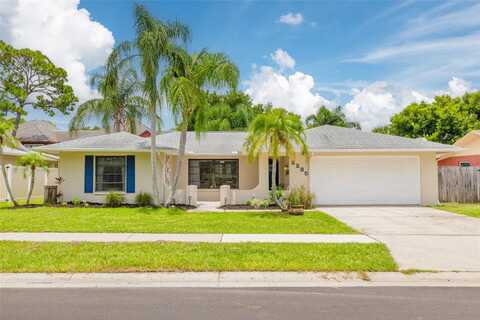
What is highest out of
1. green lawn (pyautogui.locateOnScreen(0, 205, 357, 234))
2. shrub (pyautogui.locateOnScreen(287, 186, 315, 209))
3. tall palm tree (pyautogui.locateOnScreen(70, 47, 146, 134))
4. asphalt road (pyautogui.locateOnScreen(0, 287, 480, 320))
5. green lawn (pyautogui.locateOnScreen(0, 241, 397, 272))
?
tall palm tree (pyautogui.locateOnScreen(70, 47, 146, 134))

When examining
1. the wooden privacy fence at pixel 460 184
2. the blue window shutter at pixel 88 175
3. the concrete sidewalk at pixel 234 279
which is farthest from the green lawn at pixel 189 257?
the wooden privacy fence at pixel 460 184

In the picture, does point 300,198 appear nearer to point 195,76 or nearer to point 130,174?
point 195,76

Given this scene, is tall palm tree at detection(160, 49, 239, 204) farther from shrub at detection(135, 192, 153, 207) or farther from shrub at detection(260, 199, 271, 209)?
shrub at detection(260, 199, 271, 209)

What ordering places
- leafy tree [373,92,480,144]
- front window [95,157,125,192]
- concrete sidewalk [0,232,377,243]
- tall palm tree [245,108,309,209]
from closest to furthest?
concrete sidewalk [0,232,377,243]
tall palm tree [245,108,309,209]
front window [95,157,125,192]
leafy tree [373,92,480,144]

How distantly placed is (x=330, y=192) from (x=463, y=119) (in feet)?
73.3

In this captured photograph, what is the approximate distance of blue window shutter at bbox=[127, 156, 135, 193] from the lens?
54.0 ft

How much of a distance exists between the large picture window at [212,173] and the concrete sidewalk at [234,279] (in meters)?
12.8

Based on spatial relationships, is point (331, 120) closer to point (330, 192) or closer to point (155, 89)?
point (330, 192)

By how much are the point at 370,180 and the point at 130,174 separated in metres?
11.3

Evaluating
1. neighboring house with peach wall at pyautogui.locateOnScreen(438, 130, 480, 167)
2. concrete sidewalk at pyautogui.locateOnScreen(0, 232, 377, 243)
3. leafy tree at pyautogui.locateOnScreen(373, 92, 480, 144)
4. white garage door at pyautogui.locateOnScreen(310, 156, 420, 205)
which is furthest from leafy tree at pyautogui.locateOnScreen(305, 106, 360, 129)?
concrete sidewalk at pyautogui.locateOnScreen(0, 232, 377, 243)

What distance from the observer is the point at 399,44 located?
1565 centimetres

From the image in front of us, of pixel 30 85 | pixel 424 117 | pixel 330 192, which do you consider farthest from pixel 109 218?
pixel 424 117

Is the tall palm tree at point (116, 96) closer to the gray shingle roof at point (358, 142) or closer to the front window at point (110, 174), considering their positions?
the front window at point (110, 174)

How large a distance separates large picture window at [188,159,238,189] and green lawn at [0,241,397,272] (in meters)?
10.9
